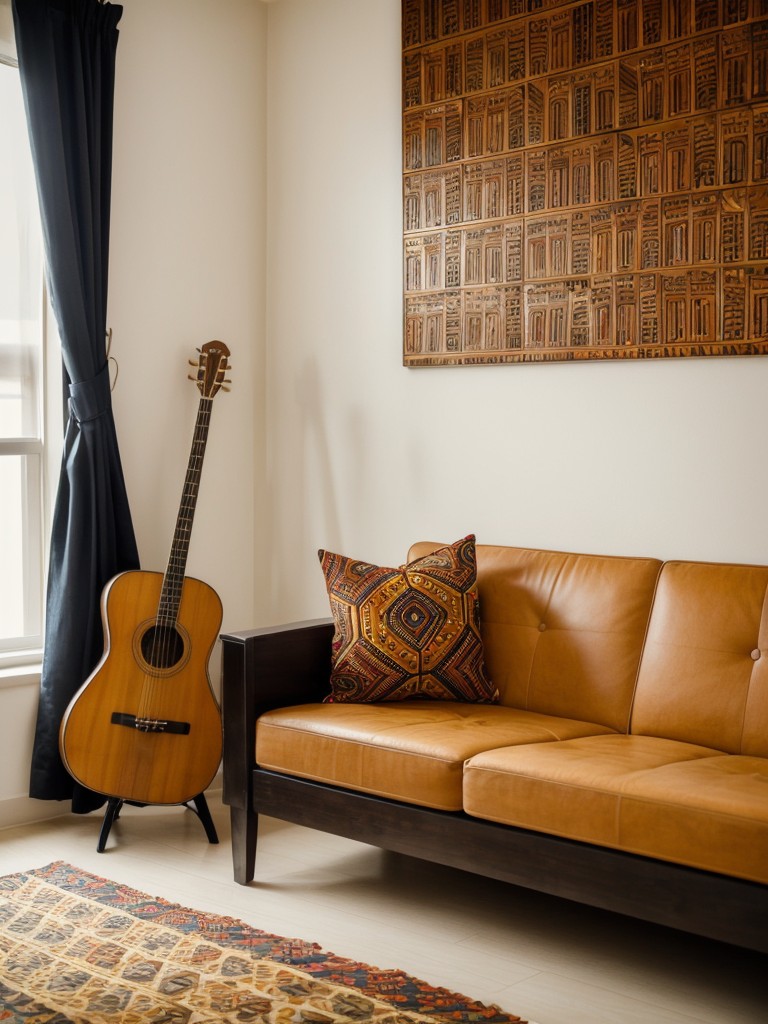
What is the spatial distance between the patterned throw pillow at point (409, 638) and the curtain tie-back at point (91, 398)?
969mm

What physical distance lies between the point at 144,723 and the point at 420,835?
40.1 inches

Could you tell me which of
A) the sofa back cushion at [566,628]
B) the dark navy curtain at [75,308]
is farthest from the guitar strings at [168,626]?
the sofa back cushion at [566,628]

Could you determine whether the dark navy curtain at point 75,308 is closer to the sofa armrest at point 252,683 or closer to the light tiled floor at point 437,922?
the light tiled floor at point 437,922

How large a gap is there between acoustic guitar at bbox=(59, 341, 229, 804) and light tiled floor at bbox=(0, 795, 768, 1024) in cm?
21

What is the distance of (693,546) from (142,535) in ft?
5.78

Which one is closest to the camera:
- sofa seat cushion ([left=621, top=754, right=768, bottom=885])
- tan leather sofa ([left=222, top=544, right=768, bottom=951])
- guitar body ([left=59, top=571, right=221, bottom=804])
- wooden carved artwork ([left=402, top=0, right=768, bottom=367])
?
sofa seat cushion ([left=621, top=754, right=768, bottom=885])

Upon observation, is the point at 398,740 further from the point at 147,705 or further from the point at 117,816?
the point at 117,816

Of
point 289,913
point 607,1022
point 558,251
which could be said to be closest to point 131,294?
point 558,251

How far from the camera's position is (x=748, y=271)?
2.96 meters

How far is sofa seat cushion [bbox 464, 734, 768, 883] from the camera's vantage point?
2.17 meters

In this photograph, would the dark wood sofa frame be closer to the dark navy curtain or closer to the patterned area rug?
the patterned area rug

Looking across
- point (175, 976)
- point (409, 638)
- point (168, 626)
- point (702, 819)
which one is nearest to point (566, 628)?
point (409, 638)

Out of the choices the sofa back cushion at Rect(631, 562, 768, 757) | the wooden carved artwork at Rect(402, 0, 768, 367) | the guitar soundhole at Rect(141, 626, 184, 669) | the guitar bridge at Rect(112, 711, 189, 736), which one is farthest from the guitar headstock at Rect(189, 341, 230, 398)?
the sofa back cushion at Rect(631, 562, 768, 757)

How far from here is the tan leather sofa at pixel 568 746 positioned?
7.39ft
